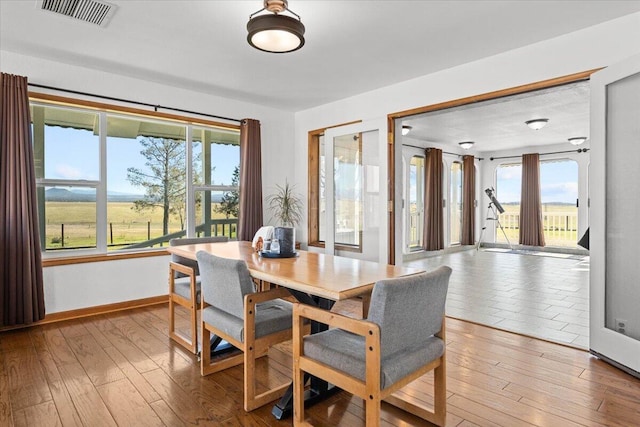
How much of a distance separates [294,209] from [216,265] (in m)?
3.31

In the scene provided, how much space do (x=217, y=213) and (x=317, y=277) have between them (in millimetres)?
3325

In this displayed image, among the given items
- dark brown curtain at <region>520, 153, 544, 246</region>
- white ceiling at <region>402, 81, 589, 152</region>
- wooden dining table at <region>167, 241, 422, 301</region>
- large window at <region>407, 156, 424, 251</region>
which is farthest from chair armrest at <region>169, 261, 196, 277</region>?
dark brown curtain at <region>520, 153, 544, 246</region>

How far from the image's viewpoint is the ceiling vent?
254 cm

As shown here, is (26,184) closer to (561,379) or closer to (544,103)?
(561,379)

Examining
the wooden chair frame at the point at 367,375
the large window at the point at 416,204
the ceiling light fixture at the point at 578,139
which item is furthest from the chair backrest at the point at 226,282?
the ceiling light fixture at the point at 578,139

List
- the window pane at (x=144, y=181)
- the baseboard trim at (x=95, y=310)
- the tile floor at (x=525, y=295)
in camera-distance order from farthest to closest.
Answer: the window pane at (x=144, y=181) < the baseboard trim at (x=95, y=310) < the tile floor at (x=525, y=295)

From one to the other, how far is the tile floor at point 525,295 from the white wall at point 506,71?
43.5 inches

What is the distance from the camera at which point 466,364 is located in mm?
2621

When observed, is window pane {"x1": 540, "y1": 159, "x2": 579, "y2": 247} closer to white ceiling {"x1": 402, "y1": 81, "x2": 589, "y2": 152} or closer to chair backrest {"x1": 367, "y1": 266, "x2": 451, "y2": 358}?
white ceiling {"x1": 402, "y1": 81, "x2": 589, "y2": 152}

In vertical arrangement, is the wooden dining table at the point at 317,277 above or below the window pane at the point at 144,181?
below

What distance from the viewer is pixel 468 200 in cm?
934

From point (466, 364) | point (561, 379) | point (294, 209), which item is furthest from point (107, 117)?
point (561, 379)

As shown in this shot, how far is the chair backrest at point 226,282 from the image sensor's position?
202 centimetres

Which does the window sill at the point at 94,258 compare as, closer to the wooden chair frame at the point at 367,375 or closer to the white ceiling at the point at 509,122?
the wooden chair frame at the point at 367,375
